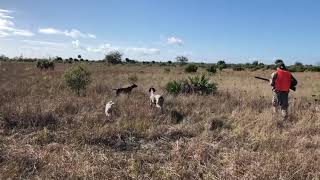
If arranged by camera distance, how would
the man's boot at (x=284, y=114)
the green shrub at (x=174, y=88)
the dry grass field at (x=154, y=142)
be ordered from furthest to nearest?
1. the green shrub at (x=174, y=88)
2. the man's boot at (x=284, y=114)
3. the dry grass field at (x=154, y=142)

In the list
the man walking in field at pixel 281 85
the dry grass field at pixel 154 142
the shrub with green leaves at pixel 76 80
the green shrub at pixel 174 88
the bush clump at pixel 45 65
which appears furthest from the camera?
the bush clump at pixel 45 65

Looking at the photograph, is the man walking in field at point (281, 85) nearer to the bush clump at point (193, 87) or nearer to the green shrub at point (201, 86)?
the bush clump at point (193, 87)

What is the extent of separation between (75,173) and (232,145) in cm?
336

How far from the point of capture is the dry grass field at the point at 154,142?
702 cm

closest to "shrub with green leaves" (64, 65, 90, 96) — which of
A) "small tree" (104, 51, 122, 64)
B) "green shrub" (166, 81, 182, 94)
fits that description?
"green shrub" (166, 81, 182, 94)

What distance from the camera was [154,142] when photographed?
920cm

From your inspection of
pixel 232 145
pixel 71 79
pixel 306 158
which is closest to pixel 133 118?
pixel 232 145

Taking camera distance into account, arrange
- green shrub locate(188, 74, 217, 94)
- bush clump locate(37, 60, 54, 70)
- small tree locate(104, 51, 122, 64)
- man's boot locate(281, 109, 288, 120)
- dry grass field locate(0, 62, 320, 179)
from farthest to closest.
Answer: small tree locate(104, 51, 122, 64) < bush clump locate(37, 60, 54, 70) < green shrub locate(188, 74, 217, 94) < man's boot locate(281, 109, 288, 120) < dry grass field locate(0, 62, 320, 179)

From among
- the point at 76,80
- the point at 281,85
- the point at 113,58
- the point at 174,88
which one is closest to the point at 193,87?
the point at 174,88

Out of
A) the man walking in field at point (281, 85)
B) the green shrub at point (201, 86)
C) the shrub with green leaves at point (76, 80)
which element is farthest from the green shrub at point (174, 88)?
the man walking in field at point (281, 85)

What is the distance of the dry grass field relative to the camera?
7023 mm

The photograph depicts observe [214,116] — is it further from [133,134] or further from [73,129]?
[73,129]

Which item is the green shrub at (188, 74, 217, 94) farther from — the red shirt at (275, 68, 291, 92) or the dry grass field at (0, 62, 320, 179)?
the red shirt at (275, 68, 291, 92)

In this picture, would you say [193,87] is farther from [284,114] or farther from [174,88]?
[284,114]
